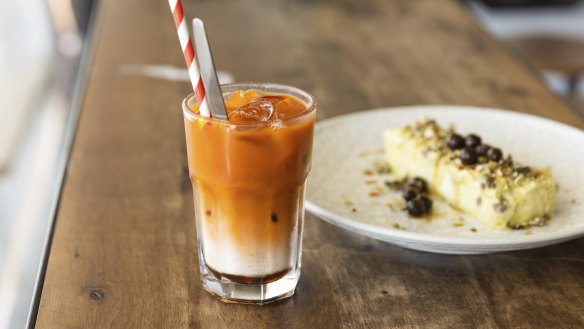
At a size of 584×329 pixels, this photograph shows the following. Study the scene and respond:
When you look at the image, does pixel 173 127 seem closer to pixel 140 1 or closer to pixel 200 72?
pixel 200 72

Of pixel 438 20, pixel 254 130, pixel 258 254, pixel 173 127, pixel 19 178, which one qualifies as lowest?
pixel 19 178

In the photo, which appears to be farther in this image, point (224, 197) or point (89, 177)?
point (89, 177)

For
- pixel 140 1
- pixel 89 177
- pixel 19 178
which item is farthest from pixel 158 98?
pixel 19 178

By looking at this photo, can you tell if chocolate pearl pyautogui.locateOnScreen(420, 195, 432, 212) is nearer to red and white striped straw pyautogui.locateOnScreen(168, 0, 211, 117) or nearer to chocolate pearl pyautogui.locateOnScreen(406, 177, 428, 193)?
chocolate pearl pyautogui.locateOnScreen(406, 177, 428, 193)

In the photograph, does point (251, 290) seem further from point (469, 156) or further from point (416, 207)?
point (469, 156)

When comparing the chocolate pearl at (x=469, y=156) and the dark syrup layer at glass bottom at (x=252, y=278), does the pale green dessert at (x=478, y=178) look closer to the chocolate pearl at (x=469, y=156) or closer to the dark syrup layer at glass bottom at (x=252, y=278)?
the chocolate pearl at (x=469, y=156)

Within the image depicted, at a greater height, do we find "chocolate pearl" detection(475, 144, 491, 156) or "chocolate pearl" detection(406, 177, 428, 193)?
"chocolate pearl" detection(475, 144, 491, 156)

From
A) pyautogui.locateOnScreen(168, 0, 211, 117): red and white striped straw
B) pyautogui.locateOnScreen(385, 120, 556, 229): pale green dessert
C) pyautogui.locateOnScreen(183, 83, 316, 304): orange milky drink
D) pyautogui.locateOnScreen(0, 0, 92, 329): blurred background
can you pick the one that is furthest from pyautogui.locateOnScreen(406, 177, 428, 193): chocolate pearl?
pyautogui.locateOnScreen(0, 0, 92, 329): blurred background
